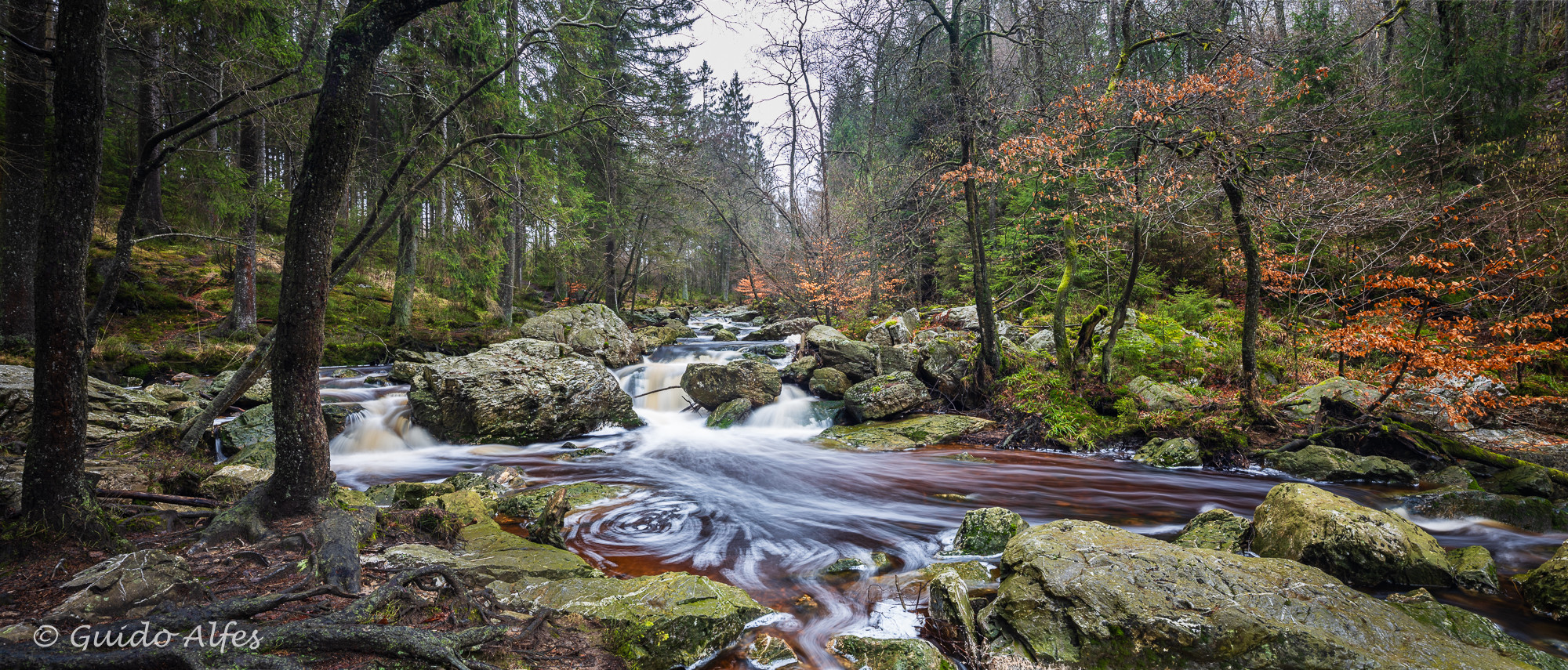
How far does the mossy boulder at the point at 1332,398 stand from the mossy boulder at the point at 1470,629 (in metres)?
5.71

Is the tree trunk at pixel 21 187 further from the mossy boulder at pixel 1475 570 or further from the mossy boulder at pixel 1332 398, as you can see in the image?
the mossy boulder at pixel 1332 398

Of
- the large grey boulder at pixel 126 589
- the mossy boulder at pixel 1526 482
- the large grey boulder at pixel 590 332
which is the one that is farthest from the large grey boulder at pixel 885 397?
the large grey boulder at pixel 126 589

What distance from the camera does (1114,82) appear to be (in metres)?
7.56

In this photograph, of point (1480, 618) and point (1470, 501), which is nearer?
point (1480, 618)

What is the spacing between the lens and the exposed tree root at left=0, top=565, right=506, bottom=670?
204 cm

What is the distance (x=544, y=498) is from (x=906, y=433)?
6.21m

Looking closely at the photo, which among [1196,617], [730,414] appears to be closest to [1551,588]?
[1196,617]

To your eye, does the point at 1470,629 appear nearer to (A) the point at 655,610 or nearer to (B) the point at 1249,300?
(A) the point at 655,610

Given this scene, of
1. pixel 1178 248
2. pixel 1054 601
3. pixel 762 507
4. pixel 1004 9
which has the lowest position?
pixel 762 507

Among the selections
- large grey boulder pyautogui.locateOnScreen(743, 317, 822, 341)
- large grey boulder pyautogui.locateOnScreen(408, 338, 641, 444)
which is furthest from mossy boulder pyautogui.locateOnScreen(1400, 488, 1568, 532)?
large grey boulder pyautogui.locateOnScreen(743, 317, 822, 341)

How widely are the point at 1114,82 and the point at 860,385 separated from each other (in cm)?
659

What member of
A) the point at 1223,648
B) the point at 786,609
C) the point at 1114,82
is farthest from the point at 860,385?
the point at 1223,648

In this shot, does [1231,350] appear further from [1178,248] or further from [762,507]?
[762,507]

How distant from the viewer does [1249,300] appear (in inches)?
314
